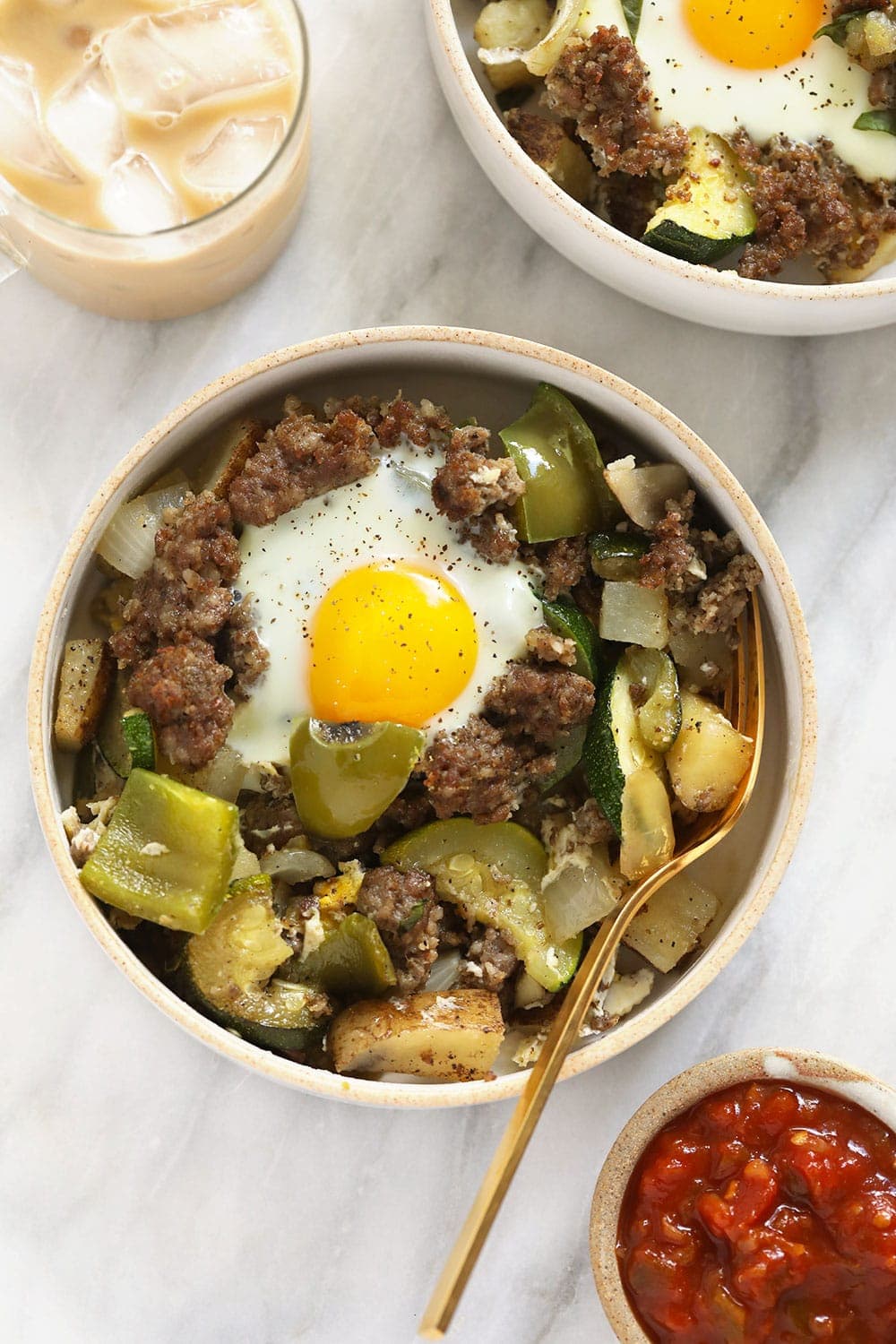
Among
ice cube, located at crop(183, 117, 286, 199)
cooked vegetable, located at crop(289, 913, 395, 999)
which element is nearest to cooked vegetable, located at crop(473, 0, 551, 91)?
ice cube, located at crop(183, 117, 286, 199)

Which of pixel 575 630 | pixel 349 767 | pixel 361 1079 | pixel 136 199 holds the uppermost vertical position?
pixel 136 199

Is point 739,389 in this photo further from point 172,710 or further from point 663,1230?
point 663,1230

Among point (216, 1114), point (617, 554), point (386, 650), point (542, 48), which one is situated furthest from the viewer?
point (216, 1114)

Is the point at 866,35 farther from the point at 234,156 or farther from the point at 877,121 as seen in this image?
the point at 234,156

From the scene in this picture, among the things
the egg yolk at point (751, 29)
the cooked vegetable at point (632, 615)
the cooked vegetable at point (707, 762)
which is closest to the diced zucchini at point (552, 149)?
the egg yolk at point (751, 29)

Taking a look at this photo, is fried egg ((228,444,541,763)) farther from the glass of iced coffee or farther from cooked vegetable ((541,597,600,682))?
the glass of iced coffee

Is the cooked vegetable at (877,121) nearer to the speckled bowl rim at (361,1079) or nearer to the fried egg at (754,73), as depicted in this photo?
the fried egg at (754,73)

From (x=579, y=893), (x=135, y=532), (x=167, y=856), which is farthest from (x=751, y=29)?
(x=167, y=856)
